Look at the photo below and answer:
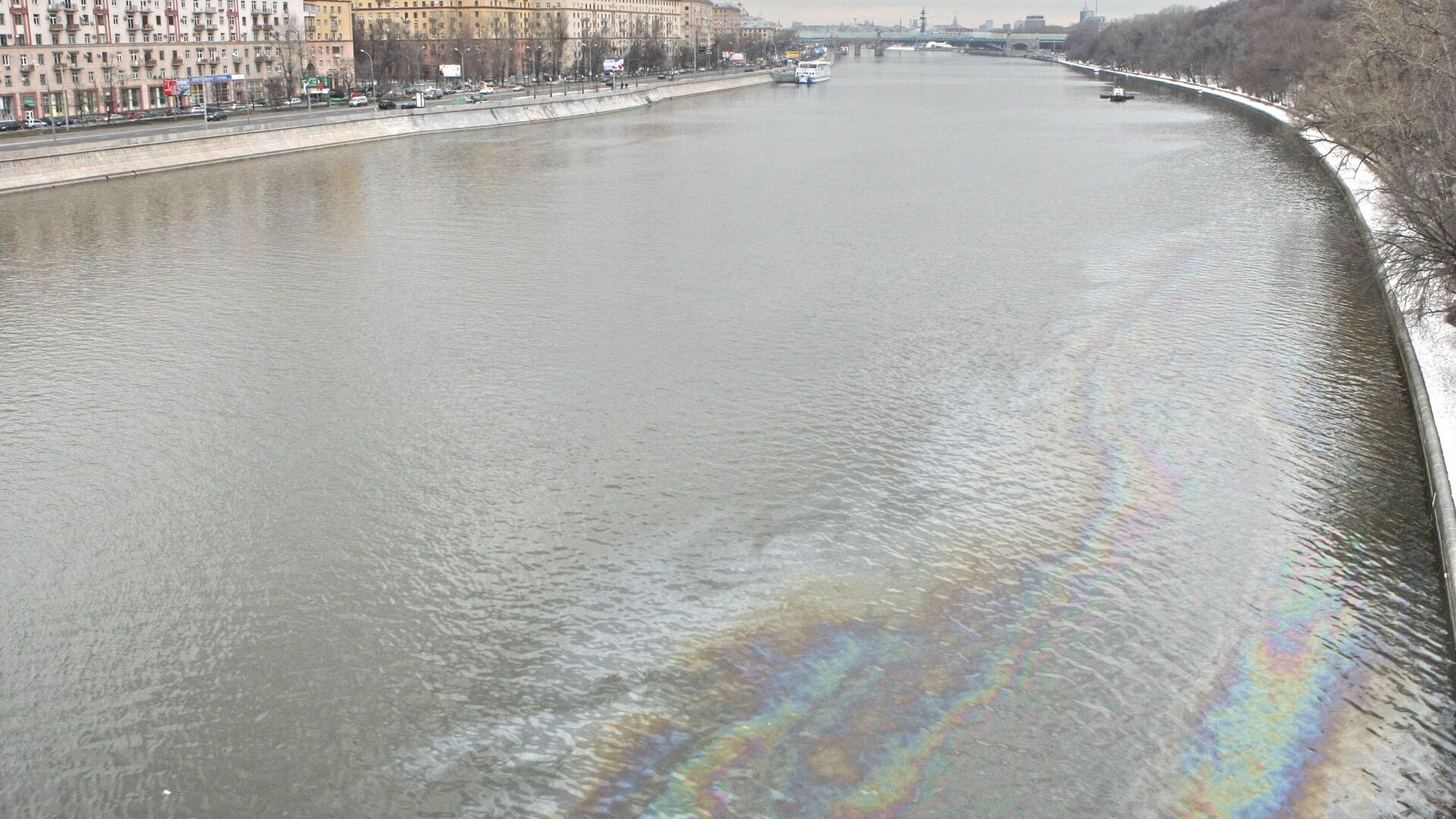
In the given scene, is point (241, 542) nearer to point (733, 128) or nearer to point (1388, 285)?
point (1388, 285)

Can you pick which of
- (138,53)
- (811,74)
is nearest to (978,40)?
(811,74)

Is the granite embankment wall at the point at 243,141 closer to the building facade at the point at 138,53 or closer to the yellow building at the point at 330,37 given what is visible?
the building facade at the point at 138,53

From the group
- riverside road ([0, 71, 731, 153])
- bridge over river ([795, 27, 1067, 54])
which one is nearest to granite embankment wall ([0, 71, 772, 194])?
riverside road ([0, 71, 731, 153])

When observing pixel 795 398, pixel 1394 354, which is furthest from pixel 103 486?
pixel 1394 354

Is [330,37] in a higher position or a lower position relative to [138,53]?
higher

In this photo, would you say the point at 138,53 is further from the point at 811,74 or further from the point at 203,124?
the point at 811,74

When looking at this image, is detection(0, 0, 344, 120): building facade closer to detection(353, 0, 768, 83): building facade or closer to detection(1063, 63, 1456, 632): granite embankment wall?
detection(353, 0, 768, 83): building facade
